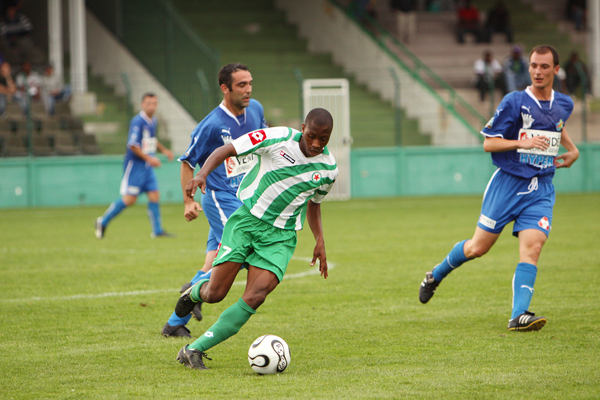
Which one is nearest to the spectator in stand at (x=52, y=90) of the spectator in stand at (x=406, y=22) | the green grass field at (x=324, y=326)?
the green grass field at (x=324, y=326)

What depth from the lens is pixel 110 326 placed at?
6320 millimetres

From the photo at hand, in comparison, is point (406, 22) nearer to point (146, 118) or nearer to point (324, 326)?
point (146, 118)

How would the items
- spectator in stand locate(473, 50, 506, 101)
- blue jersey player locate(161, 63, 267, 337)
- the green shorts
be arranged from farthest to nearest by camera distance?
spectator in stand locate(473, 50, 506, 101) → blue jersey player locate(161, 63, 267, 337) → the green shorts

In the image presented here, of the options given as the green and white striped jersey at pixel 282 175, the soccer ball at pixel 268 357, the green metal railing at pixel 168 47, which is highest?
the green metal railing at pixel 168 47

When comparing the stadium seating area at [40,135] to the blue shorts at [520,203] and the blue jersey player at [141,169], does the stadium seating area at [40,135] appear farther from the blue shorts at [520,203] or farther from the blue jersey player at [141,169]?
the blue shorts at [520,203]

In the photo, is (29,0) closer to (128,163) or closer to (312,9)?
(312,9)

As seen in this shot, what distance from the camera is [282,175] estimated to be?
5078 mm

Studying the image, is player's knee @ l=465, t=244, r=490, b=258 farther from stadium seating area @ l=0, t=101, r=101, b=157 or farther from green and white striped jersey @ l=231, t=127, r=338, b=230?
stadium seating area @ l=0, t=101, r=101, b=157


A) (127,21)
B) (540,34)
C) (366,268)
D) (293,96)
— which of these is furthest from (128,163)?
(540,34)

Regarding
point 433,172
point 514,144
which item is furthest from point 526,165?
point 433,172

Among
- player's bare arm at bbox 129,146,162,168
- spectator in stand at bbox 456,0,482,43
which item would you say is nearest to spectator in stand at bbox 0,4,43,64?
player's bare arm at bbox 129,146,162,168

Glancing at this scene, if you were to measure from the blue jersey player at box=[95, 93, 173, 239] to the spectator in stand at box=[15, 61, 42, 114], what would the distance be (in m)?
7.91

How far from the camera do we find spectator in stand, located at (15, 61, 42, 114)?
19906 mm

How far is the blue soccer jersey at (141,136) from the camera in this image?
504 inches
